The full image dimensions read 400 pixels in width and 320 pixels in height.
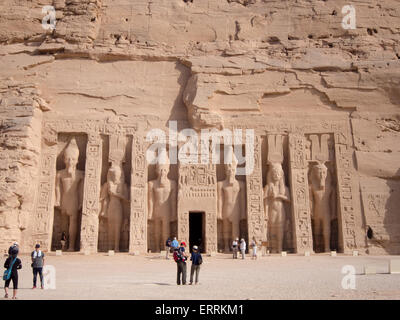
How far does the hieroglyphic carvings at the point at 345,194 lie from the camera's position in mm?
14883

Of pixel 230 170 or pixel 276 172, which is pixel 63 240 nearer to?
pixel 230 170

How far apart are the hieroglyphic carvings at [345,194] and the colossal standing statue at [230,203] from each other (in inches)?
129

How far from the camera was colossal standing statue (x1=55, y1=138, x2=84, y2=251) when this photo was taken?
15289mm

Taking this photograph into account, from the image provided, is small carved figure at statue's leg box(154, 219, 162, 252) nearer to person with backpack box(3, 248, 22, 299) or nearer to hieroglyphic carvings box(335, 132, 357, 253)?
hieroglyphic carvings box(335, 132, 357, 253)

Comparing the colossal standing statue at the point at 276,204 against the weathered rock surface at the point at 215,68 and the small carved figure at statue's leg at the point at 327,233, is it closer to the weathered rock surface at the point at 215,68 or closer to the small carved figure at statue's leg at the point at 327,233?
the small carved figure at statue's leg at the point at 327,233

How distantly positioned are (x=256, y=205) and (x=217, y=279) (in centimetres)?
668

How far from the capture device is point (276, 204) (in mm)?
15344

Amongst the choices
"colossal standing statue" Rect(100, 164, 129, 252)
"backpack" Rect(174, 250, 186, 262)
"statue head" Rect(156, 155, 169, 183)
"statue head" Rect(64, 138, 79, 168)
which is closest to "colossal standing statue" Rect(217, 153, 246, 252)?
"statue head" Rect(156, 155, 169, 183)

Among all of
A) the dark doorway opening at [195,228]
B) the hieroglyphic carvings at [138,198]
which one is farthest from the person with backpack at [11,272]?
the dark doorway opening at [195,228]

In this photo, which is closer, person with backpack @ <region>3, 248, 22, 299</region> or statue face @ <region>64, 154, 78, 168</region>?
person with backpack @ <region>3, 248, 22, 299</region>

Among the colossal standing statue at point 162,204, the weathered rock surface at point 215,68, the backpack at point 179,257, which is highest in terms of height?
the weathered rock surface at point 215,68

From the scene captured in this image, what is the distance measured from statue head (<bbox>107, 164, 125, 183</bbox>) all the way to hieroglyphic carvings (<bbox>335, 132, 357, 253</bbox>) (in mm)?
7452

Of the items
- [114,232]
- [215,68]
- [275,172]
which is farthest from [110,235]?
[215,68]

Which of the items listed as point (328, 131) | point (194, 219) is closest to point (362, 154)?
point (328, 131)
